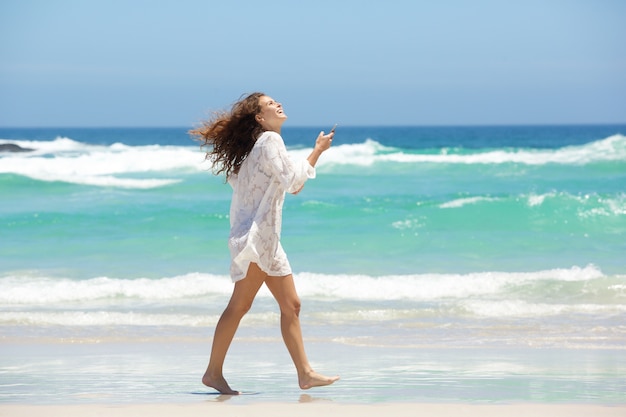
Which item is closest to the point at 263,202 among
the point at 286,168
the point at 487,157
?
the point at 286,168

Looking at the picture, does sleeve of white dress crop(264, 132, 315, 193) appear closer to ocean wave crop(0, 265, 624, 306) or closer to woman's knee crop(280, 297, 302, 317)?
woman's knee crop(280, 297, 302, 317)

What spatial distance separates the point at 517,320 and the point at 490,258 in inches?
169

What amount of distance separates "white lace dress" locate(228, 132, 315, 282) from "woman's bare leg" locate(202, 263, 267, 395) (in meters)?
0.05

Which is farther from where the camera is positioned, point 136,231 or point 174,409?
point 136,231

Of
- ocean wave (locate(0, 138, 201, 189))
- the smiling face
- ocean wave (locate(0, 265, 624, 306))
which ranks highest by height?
ocean wave (locate(0, 138, 201, 189))

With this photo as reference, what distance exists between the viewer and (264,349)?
22.4ft

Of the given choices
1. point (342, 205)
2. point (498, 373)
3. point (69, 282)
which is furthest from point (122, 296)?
point (342, 205)

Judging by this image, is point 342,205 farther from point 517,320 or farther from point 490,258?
point 517,320

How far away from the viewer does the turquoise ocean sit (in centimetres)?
557

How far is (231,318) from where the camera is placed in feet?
16.1

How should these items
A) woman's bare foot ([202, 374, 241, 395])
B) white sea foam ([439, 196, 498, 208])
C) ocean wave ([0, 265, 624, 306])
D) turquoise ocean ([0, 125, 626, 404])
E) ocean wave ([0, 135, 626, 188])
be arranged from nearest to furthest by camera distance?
woman's bare foot ([202, 374, 241, 395]), turquoise ocean ([0, 125, 626, 404]), ocean wave ([0, 265, 624, 306]), white sea foam ([439, 196, 498, 208]), ocean wave ([0, 135, 626, 188])

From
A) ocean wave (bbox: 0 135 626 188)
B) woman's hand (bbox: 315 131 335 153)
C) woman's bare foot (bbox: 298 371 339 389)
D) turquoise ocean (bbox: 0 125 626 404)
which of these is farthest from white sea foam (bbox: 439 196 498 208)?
woman's hand (bbox: 315 131 335 153)

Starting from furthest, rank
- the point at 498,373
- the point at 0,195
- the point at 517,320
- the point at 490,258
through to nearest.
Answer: the point at 0,195
the point at 490,258
the point at 517,320
the point at 498,373

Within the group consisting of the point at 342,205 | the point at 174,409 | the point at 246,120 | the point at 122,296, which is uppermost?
the point at 342,205
